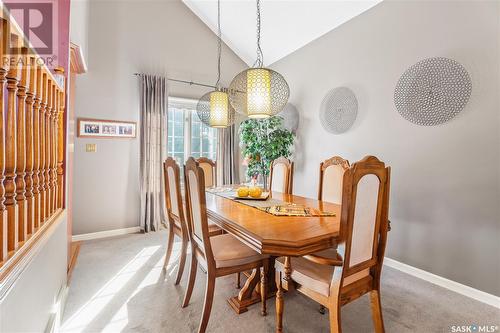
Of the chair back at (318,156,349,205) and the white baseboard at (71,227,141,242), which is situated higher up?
the chair back at (318,156,349,205)

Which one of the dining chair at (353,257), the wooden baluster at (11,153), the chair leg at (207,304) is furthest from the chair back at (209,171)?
the wooden baluster at (11,153)

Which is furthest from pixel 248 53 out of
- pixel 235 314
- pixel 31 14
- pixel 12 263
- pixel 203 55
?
pixel 12 263

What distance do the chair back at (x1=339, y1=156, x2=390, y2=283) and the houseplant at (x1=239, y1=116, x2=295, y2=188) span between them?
2.41 meters

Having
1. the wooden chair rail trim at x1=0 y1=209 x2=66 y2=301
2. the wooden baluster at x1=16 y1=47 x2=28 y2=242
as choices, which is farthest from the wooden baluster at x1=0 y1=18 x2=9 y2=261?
the wooden baluster at x1=16 y1=47 x2=28 y2=242

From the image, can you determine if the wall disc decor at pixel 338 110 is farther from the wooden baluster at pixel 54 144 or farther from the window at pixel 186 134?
the wooden baluster at pixel 54 144

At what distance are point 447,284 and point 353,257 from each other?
1643mm

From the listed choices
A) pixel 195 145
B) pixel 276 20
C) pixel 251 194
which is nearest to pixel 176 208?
pixel 251 194

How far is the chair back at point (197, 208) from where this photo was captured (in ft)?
5.04

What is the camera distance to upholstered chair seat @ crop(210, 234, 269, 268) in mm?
1622

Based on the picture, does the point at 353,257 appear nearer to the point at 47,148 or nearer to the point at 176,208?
the point at 176,208

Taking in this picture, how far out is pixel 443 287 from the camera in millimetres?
2242

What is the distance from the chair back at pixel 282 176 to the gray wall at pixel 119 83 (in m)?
2.13

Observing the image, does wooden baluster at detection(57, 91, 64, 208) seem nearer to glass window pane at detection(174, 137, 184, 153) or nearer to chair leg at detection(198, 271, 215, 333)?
chair leg at detection(198, 271, 215, 333)

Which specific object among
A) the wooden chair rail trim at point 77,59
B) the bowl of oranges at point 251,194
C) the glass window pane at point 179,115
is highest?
the wooden chair rail trim at point 77,59
